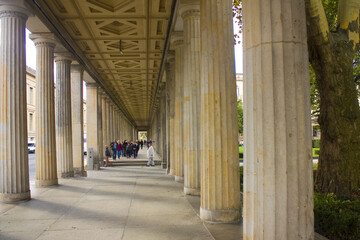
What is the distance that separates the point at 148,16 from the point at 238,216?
28.1 ft

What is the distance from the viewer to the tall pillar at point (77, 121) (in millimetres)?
16969

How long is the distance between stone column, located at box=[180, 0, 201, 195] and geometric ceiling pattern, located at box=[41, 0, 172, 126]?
6.90ft

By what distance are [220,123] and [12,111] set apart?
21.0ft

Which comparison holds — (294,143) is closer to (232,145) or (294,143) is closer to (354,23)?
(232,145)

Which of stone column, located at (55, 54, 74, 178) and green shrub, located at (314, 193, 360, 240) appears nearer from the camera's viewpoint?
green shrub, located at (314, 193, 360, 240)

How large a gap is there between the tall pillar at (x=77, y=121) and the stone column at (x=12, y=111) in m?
6.99

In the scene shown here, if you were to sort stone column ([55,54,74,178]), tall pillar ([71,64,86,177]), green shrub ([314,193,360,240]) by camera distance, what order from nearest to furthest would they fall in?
green shrub ([314,193,360,240]) < stone column ([55,54,74,178]) < tall pillar ([71,64,86,177])

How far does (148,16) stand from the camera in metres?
12.6

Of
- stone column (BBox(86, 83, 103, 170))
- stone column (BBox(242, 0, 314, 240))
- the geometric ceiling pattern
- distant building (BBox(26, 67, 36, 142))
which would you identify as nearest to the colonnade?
stone column (BBox(242, 0, 314, 240))

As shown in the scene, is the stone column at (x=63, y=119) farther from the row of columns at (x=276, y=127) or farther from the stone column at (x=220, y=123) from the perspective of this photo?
the row of columns at (x=276, y=127)

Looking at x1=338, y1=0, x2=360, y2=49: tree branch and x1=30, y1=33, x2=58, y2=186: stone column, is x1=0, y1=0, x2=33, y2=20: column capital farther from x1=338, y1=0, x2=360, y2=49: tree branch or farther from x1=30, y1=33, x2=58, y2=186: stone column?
x1=338, y1=0, x2=360, y2=49: tree branch

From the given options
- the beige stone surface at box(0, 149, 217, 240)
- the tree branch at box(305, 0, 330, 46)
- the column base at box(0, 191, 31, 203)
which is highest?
the tree branch at box(305, 0, 330, 46)

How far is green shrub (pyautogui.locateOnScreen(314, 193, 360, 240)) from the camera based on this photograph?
5383mm

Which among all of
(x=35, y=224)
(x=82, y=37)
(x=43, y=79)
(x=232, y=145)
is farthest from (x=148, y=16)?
(x=35, y=224)
